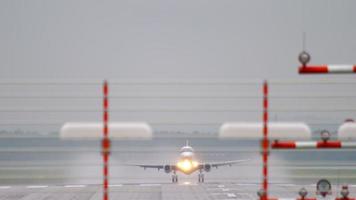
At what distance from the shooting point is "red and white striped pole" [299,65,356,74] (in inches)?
231

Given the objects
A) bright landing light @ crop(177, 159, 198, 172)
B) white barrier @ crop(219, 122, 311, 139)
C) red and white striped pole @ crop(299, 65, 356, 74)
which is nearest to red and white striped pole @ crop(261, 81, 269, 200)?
white barrier @ crop(219, 122, 311, 139)

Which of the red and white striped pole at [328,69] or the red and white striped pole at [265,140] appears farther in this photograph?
the red and white striped pole at [265,140]

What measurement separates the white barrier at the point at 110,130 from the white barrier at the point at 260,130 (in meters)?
0.68

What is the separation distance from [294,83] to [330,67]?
0.51 m

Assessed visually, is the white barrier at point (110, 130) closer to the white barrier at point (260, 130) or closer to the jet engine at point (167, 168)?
the white barrier at point (260, 130)

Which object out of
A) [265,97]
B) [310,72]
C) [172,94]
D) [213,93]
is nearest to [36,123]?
[172,94]

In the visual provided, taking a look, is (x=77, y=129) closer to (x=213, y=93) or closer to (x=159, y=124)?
(x=159, y=124)

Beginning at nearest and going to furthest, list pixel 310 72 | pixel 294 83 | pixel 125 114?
pixel 310 72, pixel 294 83, pixel 125 114

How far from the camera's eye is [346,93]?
6.67 metres

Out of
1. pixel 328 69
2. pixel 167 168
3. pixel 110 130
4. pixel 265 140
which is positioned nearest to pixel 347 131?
pixel 328 69

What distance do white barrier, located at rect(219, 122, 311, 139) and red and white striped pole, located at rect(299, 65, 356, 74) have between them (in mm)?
494

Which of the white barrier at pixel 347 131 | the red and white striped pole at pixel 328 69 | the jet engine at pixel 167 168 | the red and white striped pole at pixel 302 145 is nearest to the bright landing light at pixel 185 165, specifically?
the jet engine at pixel 167 168

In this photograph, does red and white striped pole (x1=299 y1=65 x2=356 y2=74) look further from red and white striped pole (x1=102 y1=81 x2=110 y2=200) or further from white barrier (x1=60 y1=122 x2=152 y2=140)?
red and white striped pole (x1=102 y1=81 x2=110 y2=200)

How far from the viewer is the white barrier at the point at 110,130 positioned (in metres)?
6.02
